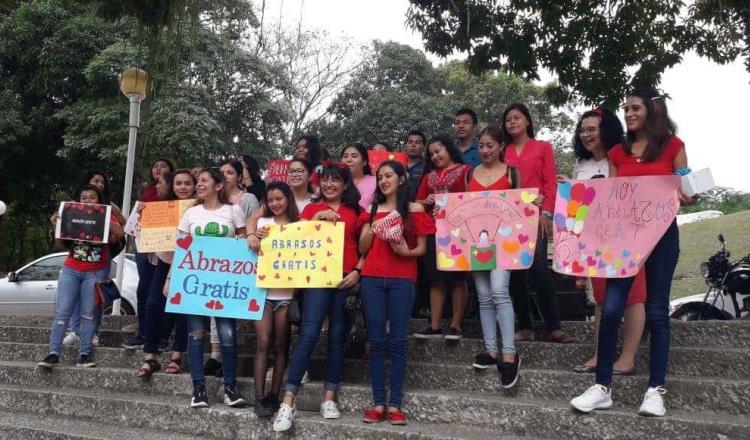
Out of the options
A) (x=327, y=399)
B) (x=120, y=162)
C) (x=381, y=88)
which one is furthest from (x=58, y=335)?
(x=381, y=88)

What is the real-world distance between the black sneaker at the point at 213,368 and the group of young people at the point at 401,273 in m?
0.01

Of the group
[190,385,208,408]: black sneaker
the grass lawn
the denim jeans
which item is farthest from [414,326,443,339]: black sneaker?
the grass lawn

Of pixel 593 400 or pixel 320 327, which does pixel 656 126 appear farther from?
pixel 320 327

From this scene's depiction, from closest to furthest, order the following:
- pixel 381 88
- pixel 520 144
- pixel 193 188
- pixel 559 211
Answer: pixel 559 211, pixel 520 144, pixel 193 188, pixel 381 88

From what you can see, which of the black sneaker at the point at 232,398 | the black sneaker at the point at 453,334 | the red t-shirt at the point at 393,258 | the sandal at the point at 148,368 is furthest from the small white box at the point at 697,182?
the sandal at the point at 148,368

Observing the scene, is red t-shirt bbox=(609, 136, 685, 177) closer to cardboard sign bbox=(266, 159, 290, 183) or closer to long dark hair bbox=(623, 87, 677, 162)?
long dark hair bbox=(623, 87, 677, 162)

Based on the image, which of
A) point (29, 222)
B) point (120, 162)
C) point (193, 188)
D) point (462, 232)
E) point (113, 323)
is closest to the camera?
point (462, 232)

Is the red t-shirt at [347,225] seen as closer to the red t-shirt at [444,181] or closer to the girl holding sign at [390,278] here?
the girl holding sign at [390,278]

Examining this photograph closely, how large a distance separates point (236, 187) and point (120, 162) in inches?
480

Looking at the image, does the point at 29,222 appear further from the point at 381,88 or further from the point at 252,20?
the point at 252,20

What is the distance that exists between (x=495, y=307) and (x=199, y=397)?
2169 millimetres

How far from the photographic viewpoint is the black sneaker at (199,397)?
4.89 meters

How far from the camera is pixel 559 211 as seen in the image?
14.5 ft

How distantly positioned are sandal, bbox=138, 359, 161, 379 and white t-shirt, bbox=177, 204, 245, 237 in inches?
46.0
